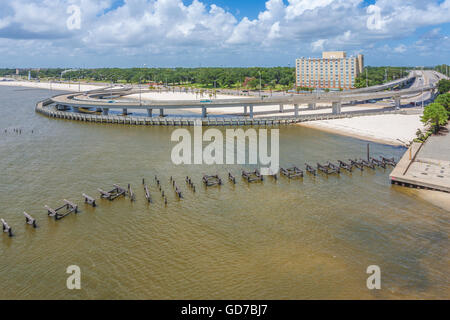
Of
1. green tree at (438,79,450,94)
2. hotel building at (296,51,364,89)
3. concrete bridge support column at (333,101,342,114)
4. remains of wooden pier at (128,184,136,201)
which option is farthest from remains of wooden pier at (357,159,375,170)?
hotel building at (296,51,364,89)

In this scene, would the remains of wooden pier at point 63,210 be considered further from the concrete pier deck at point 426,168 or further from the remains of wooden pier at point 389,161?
the remains of wooden pier at point 389,161

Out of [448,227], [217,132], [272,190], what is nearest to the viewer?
[448,227]

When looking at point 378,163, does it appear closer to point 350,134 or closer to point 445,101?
point 350,134

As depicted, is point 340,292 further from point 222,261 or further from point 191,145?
point 191,145

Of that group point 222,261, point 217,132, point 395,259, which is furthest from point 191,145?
point 395,259

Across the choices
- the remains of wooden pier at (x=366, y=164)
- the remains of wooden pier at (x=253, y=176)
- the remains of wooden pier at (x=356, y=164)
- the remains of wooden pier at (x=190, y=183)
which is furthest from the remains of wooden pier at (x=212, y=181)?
the remains of wooden pier at (x=366, y=164)
